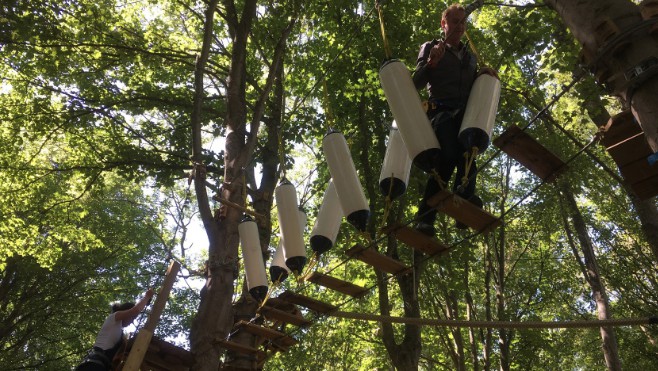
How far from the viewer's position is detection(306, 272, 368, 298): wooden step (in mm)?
4008

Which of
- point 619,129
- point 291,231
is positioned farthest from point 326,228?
point 619,129

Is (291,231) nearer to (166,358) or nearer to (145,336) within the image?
(145,336)

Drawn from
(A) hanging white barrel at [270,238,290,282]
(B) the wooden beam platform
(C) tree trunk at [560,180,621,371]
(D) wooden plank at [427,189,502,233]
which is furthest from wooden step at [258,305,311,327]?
(C) tree trunk at [560,180,621,371]

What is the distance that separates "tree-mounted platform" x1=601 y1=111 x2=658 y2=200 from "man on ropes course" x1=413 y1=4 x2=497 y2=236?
2.80 feet

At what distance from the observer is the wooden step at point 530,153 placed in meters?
2.97

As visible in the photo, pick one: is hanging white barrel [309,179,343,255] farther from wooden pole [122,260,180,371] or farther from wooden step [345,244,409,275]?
wooden pole [122,260,180,371]

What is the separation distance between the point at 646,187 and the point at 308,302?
2792 millimetres

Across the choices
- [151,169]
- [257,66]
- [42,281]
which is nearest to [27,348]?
[42,281]

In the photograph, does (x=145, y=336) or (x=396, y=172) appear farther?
(x=145, y=336)

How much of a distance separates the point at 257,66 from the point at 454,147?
282 inches

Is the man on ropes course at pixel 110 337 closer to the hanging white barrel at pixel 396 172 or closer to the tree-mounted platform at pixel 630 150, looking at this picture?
the hanging white barrel at pixel 396 172

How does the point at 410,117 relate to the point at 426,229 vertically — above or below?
above

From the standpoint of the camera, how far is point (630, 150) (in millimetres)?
2879

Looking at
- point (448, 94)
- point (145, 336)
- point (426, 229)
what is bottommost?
point (145, 336)
